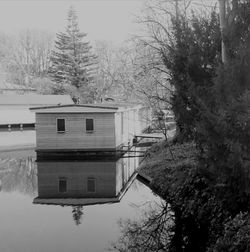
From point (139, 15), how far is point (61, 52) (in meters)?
31.3

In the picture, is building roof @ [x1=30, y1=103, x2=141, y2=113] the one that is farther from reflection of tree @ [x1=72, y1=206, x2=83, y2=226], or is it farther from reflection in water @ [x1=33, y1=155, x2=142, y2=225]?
reflection of tree @ [x1=72, y1=206, x2=83, y2=226]

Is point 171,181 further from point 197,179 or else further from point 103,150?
point 103,150

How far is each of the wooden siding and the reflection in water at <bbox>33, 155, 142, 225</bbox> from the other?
174 centimetres

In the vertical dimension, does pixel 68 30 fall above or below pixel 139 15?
above

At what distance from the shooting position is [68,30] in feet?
161

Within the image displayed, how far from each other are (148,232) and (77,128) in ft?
42.0

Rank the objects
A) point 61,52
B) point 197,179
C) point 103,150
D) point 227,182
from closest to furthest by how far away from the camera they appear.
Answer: point 227,182
point 197,179
point 103,150
point 61,52

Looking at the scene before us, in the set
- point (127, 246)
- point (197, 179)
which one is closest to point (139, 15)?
point (197, 179)

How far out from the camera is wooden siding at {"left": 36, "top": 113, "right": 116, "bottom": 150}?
19.8m

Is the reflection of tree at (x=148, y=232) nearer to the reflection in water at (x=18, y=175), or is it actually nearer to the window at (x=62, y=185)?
the window at (x=62, y=185)

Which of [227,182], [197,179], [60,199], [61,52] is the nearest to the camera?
[227,182]

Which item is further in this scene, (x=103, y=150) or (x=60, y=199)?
(x=103, y=150)

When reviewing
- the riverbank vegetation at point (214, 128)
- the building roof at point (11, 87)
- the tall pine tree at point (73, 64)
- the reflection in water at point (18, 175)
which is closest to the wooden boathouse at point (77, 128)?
the reflection in water at point (18, 175)

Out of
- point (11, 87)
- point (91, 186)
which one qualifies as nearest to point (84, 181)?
point (91, 186)
